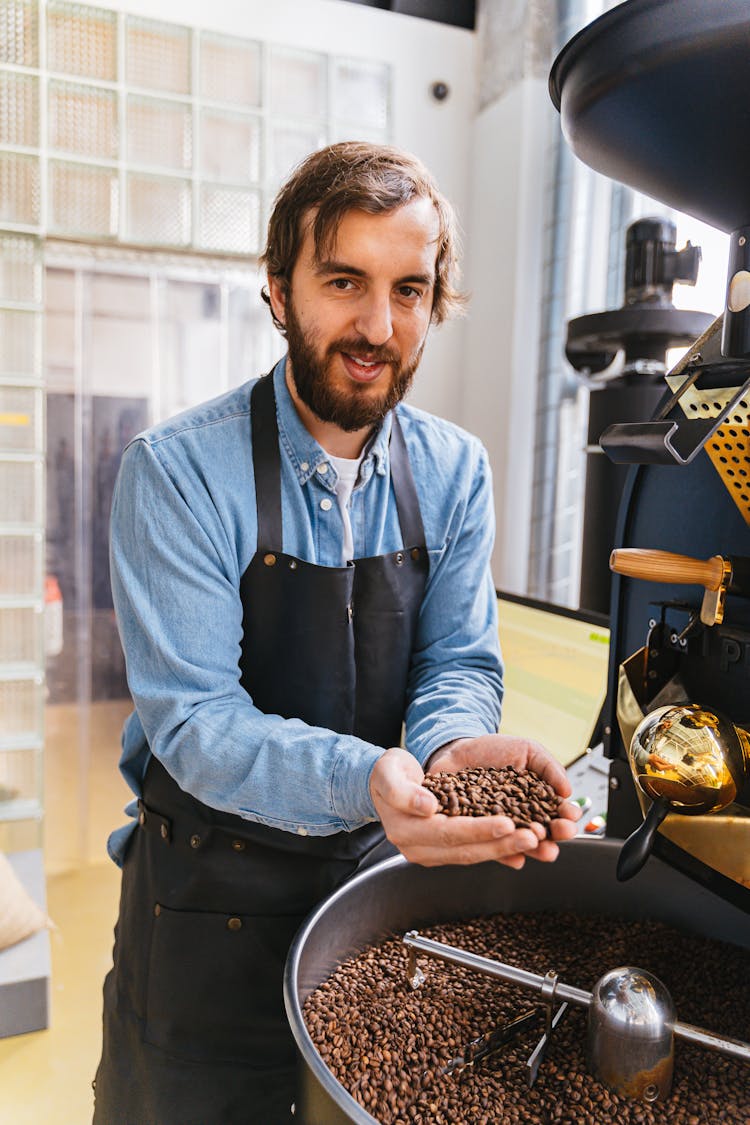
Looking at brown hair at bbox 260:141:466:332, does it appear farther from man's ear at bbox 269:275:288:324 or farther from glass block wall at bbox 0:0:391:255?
glass block wall at bbox 0:0:391:255

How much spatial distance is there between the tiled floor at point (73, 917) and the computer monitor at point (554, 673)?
1.43 meters

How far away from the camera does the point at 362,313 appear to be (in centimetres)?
118

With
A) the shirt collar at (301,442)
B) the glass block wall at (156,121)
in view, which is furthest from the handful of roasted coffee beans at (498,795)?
the glass block wall at (156,121)

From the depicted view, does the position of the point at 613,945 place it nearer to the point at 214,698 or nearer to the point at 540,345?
the point at 214,698

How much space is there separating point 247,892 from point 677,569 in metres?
0.72

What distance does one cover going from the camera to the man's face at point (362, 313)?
1.16m

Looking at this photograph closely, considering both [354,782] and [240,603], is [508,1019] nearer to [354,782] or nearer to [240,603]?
[354,782]

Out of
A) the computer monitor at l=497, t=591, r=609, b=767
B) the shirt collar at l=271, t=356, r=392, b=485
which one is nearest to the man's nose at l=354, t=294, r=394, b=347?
the shirt collar at l=271, t=356, r=392, b=485

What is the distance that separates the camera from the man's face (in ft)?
3.80

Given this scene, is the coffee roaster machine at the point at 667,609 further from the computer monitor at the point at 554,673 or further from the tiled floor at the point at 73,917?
the tiled floor at the point at 73,917

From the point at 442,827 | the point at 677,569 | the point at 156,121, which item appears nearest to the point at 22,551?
the point at 156,121

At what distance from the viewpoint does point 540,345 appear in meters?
3.05

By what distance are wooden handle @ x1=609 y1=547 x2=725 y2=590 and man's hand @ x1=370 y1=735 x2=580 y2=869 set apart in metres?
0.27

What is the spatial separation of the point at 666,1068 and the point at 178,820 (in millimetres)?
679
